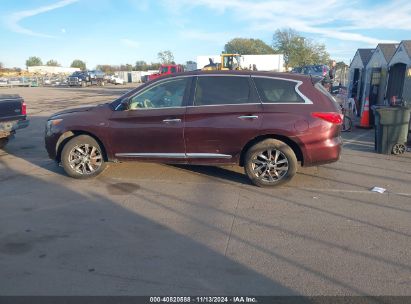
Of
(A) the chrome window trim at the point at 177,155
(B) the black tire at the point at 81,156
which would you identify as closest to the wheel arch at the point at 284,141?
(A) the chrome window trim at the point at 177,155

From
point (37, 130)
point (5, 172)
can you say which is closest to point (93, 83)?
point (37, 130)

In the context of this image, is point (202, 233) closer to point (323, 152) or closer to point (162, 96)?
point (323, 152)

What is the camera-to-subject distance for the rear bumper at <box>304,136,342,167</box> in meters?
5.58

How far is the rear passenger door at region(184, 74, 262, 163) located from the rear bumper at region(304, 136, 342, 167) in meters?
0.92

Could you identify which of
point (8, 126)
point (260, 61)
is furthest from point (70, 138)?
point (260, 61)

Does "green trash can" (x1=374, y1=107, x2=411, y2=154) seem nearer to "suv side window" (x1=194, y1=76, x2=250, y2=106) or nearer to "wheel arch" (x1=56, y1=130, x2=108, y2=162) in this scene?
"suv side window" (x1=194, y1=76, x2=250, y2=106)

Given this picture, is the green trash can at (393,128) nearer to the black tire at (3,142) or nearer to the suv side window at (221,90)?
the suv side window at (221,90)

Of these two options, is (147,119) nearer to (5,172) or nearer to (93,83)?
(5,172)

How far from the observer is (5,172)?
6.64 metres

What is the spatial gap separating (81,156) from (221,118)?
253 cm

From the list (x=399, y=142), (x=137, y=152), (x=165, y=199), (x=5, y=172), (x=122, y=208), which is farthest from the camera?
(x=399, y=142)

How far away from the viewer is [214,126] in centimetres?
570

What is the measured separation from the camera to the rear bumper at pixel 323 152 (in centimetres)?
558

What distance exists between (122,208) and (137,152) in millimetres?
1383
